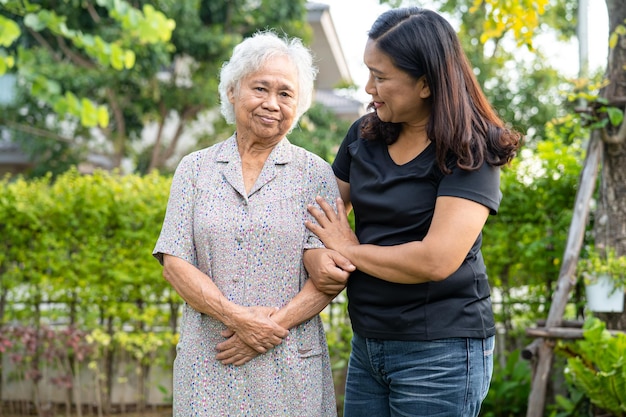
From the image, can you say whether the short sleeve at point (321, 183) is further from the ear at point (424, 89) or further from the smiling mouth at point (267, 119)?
the ear at point (424, 89)

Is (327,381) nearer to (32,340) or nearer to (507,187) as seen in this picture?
(507,187)

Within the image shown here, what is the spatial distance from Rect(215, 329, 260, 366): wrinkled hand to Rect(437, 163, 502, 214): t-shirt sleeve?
738 millimetres

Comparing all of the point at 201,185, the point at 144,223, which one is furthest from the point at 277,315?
the point at 144,223

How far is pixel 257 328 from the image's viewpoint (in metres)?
2.15

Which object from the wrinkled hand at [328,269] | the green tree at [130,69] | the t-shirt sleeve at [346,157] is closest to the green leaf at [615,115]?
the t-shirt sleeve at [346,157]

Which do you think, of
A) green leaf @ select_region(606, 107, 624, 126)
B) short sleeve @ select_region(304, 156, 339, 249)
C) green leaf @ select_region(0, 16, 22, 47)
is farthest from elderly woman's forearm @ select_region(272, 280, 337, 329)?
green leaf @ select_region(606, 107, 624, 126)

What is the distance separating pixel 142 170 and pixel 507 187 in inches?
327

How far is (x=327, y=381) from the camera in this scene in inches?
92.0

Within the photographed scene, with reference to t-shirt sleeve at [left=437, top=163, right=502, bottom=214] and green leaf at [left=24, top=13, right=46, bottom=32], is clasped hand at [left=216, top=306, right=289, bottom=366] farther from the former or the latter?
green leaf at [left=24, top=13, right=46, bottom=32]

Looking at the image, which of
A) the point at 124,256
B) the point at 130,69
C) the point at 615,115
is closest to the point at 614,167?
the point at 615,115

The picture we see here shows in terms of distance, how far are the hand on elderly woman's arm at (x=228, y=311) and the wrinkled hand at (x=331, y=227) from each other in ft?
0.88

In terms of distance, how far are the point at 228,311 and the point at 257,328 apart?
99 millimetres

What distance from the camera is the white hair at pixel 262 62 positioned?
2195 mm

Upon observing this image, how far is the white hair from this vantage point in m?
2.20
